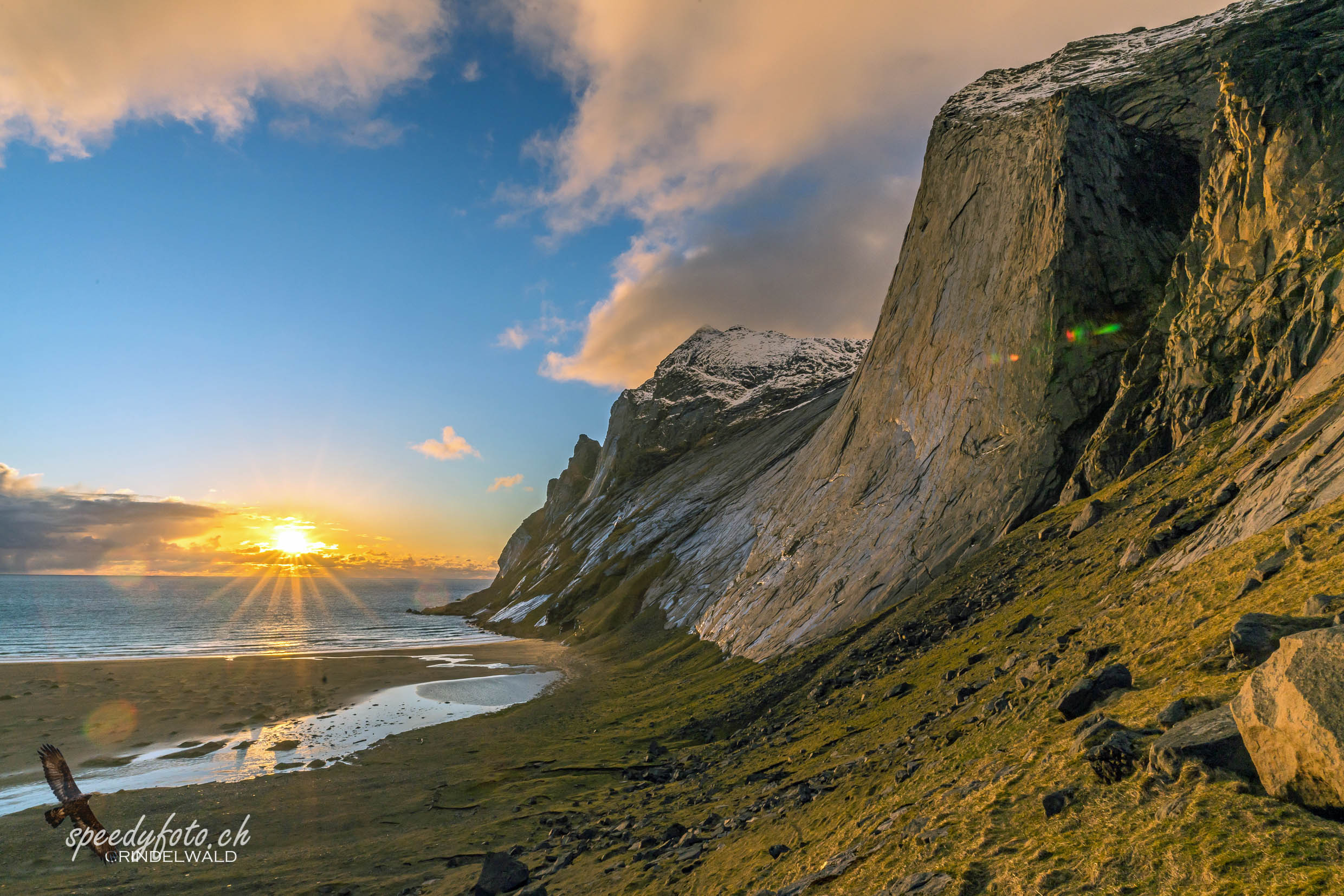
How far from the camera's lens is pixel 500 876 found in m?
14.8

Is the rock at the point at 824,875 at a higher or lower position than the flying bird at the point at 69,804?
higher

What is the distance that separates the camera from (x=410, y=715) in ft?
121

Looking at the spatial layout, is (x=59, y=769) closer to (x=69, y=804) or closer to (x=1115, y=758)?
(x=69, y=804)

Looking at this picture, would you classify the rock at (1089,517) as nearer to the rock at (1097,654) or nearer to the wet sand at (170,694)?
the rock at (1097,654)

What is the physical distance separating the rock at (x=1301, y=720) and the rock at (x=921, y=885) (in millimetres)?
3541

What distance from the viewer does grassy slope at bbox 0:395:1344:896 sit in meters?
6.44

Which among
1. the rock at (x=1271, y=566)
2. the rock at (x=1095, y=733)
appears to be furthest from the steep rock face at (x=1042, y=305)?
the rock at (x=1095, y=733)

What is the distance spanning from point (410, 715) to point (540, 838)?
23129mm

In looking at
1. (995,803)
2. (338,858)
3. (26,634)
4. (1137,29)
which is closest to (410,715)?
A: (338,858)

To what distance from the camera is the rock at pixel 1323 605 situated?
309 inches

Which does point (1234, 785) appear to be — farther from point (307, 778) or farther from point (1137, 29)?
point (1137, 29)

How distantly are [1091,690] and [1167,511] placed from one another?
36.3 feet

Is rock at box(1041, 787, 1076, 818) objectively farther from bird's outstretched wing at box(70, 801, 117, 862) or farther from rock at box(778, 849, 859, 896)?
bird's outstretched wing at box(70, 801, 117, 862)

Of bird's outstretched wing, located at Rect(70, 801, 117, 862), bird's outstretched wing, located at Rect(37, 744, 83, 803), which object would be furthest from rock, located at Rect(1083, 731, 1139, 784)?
bird's outstretched wing, located at Rect(70, 801, 117, 862)
